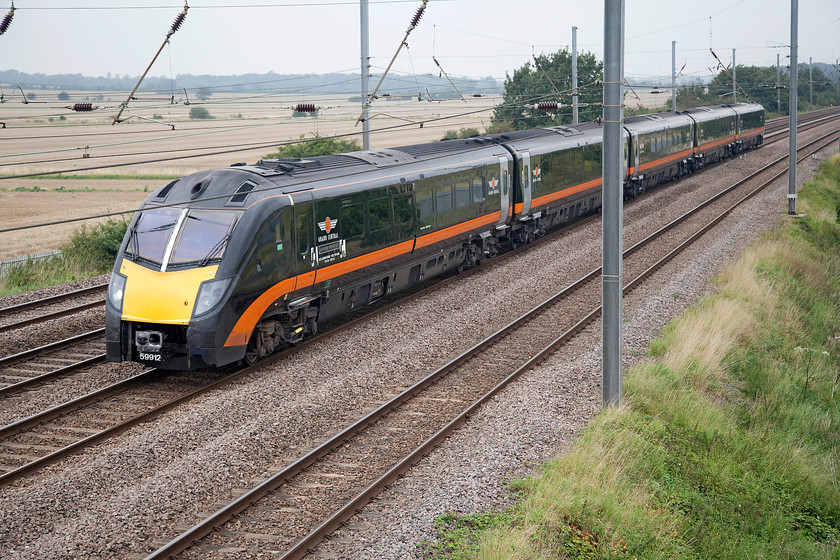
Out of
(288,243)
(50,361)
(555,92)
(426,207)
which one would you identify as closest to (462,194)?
(426,207)

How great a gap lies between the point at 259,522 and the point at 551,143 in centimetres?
1967

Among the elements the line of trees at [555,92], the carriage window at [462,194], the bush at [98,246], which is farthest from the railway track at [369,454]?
the line of trees at [555,92]

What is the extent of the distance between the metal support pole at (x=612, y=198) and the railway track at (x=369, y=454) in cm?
196

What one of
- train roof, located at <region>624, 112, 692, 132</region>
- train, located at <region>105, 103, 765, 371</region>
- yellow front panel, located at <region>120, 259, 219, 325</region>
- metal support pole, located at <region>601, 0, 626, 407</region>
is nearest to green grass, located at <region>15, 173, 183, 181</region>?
train roof, located at <region>624, 112, 692, 132</region>

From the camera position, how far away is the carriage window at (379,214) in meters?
16.5

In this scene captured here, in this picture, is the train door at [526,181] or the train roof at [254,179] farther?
the train door at [526,181]

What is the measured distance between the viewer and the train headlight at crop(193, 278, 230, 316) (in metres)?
12.6

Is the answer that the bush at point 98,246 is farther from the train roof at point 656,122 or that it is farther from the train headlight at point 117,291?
the train roof at point 656,122

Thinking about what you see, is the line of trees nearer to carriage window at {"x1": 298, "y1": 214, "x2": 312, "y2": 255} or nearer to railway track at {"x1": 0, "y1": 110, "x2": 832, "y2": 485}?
carriage window at {"x1": 298, "y1": 214, "x2": 312, "y2": 255}

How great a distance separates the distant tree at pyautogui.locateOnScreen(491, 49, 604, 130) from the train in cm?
3621

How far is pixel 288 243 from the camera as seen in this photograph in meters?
13.9

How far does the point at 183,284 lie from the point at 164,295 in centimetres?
33

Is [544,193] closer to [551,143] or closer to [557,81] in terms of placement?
[551,143]

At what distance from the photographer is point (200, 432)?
11.0m
